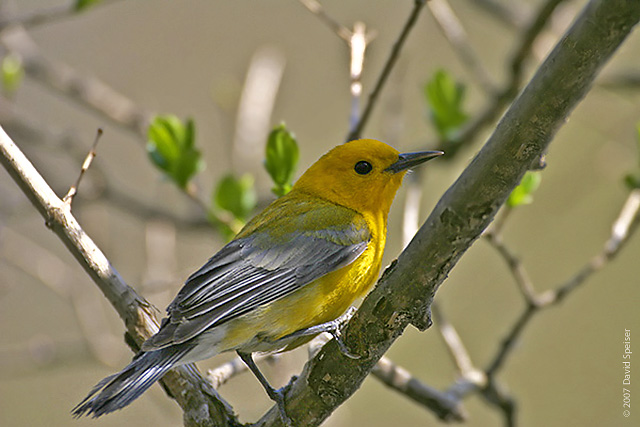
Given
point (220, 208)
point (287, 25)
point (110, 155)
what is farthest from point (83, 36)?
point (220, 208)

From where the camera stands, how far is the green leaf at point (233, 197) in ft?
13.2

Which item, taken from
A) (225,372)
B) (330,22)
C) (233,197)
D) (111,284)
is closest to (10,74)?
(233,197)

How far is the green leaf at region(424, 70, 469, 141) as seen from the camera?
4246mm

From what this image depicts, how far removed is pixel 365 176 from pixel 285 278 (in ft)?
3.10

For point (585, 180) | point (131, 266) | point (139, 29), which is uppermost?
point (139, 29)

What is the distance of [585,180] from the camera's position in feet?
21.9

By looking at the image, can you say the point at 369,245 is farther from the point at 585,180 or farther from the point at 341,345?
the point at 585,180

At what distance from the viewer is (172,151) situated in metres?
3.84

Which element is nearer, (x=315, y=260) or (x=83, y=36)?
(x=315, y=260)

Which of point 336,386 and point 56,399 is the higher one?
point 56,399

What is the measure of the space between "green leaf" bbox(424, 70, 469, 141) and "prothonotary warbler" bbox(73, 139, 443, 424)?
1.67ft

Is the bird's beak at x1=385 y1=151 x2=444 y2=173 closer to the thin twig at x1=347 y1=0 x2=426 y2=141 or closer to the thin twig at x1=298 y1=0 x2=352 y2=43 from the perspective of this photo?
the thin twig at x1=347 y1=0 x2=426 y2=141

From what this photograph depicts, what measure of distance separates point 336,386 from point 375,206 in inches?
60.9

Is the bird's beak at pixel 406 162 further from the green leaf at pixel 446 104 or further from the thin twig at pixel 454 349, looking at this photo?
the thin twig at pixel 454 349
